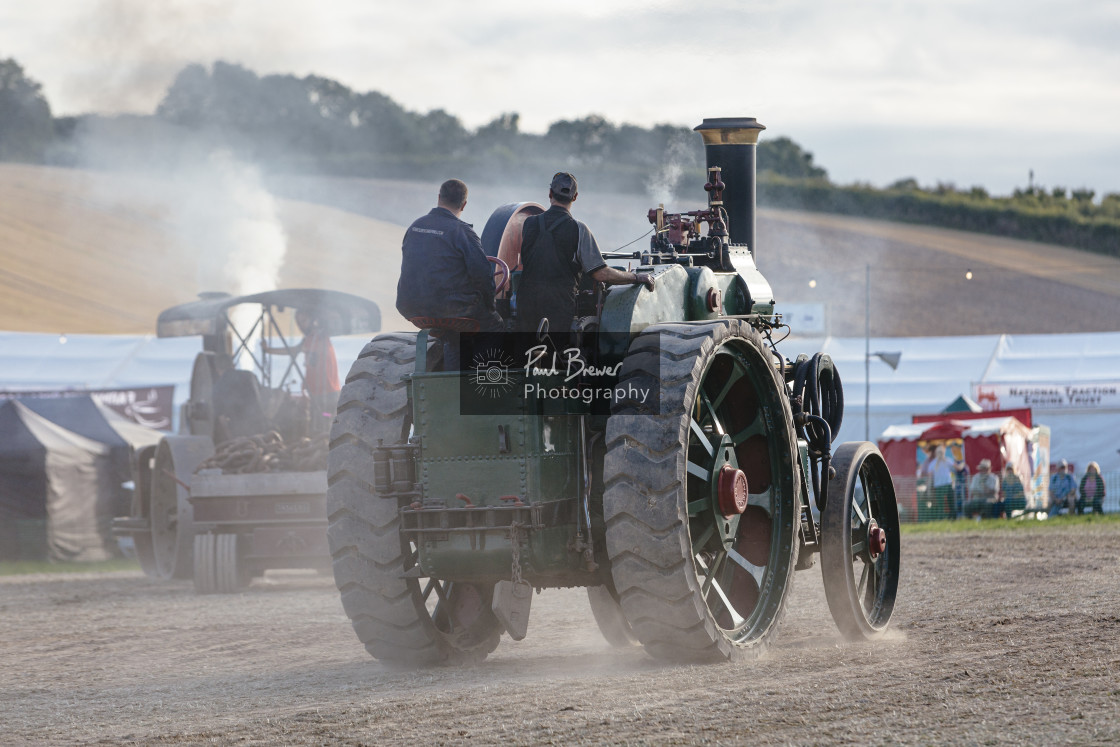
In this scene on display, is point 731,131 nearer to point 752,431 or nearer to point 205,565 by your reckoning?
point 752,431

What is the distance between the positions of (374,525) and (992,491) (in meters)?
17.8

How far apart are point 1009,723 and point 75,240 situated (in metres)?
40.9

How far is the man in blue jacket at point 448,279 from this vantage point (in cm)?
682

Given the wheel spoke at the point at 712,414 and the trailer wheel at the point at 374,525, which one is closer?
the trailer wheel at the point at 374,525

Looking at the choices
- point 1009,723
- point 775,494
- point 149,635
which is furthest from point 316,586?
point 1009,723

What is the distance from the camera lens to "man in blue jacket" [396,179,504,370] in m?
6.82

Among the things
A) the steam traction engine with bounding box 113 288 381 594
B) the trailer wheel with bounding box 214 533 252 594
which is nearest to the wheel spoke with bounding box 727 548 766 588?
the steam traction engine with bounding box 113 288 381 594

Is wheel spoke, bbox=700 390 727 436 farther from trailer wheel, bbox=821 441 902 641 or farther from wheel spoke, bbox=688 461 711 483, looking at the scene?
trailer wheel, bbox=821 441 902 641

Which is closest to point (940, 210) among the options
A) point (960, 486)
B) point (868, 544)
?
point (960, 486)

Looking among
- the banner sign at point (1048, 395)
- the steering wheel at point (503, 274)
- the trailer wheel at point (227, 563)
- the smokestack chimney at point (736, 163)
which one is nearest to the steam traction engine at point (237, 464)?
the trailer wheel at point (227, 563)

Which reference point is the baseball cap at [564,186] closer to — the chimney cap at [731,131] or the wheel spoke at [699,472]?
the wheel spoke at [699,472]

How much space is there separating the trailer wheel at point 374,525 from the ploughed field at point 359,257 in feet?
79.6

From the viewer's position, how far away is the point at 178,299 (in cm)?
4028

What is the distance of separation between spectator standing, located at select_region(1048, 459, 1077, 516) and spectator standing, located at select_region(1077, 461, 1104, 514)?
107mm
